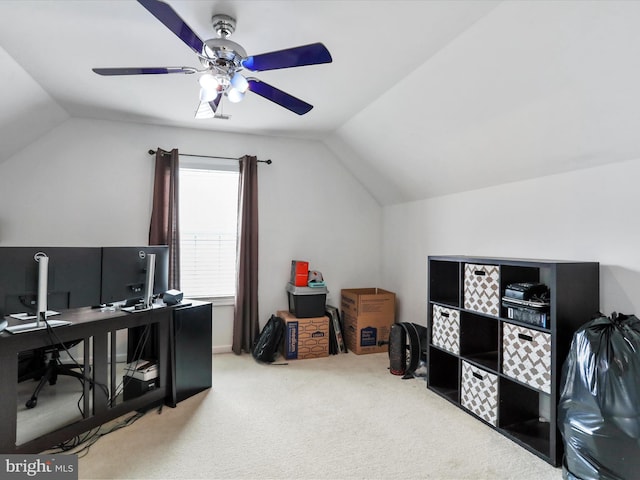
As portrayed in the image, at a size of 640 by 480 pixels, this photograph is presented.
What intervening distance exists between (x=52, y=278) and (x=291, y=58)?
1.91m

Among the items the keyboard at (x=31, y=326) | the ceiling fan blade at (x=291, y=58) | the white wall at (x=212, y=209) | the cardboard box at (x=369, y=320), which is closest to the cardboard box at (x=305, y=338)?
the cardboard box at (x=369, y=320)

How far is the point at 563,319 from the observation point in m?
2.05

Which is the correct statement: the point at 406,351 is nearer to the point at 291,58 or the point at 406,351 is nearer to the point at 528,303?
the point at 528,303

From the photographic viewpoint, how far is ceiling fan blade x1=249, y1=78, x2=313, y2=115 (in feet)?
7.10

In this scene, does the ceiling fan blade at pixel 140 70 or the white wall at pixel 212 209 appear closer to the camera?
the ceiling fan blade at pixel 140 70

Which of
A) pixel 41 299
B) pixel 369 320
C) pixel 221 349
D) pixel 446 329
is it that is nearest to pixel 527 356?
pixel 446 329

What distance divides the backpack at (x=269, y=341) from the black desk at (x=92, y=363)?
110 cm

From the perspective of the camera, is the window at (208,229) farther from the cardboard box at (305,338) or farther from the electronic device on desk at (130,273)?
the electronic device on desk at (130,273)

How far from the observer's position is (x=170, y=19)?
1.51 m

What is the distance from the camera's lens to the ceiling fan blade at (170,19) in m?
1.41

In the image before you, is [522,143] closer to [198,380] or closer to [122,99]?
[198,380]

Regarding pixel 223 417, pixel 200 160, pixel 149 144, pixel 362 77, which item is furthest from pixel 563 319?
pixel 149 144

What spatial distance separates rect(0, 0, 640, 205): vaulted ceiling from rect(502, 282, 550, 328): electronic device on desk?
2.87 feet

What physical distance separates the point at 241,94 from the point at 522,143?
6.36 feet
